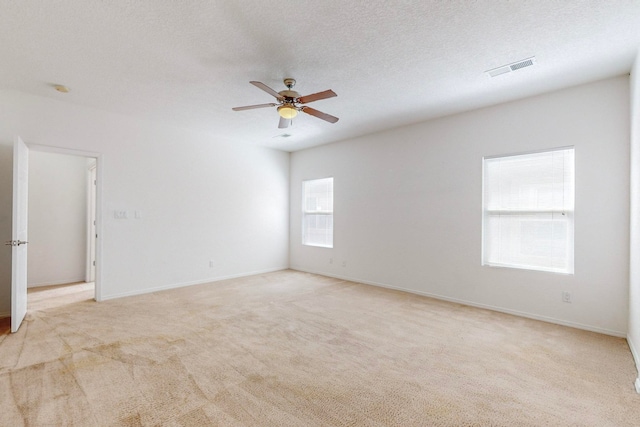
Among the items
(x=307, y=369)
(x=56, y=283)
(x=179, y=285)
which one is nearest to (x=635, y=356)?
(x=307, y=369)

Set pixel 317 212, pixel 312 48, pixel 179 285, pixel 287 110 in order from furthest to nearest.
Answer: pixel 317 212
pixel 179 285
pixel 287 110
pixel 312 48

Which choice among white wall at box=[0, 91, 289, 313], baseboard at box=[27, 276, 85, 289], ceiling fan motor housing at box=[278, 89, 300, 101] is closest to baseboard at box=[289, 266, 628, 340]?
white wall at box=[0, 91, 289, 313]

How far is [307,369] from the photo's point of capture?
241 centimetres

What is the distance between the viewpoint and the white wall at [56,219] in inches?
200

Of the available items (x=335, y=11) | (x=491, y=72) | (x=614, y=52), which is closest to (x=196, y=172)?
(x=335, y=11)

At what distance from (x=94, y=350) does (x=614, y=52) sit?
17.7ft

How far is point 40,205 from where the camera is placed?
512 cm

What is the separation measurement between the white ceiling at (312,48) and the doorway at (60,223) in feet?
6.75

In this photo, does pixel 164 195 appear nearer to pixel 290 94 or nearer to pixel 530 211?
pixel 290 94

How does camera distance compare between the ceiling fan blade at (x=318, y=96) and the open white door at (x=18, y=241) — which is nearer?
the ceiling fan blade at (x=318, y=96)

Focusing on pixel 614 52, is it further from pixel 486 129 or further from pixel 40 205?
pixel 40 205

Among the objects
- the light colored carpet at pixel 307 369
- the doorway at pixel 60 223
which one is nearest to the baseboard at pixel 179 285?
the light colored carpet at pixel 307 369

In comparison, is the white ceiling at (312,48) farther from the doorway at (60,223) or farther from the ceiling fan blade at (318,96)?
the doorway at (60,223)

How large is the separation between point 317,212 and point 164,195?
9.55ft
